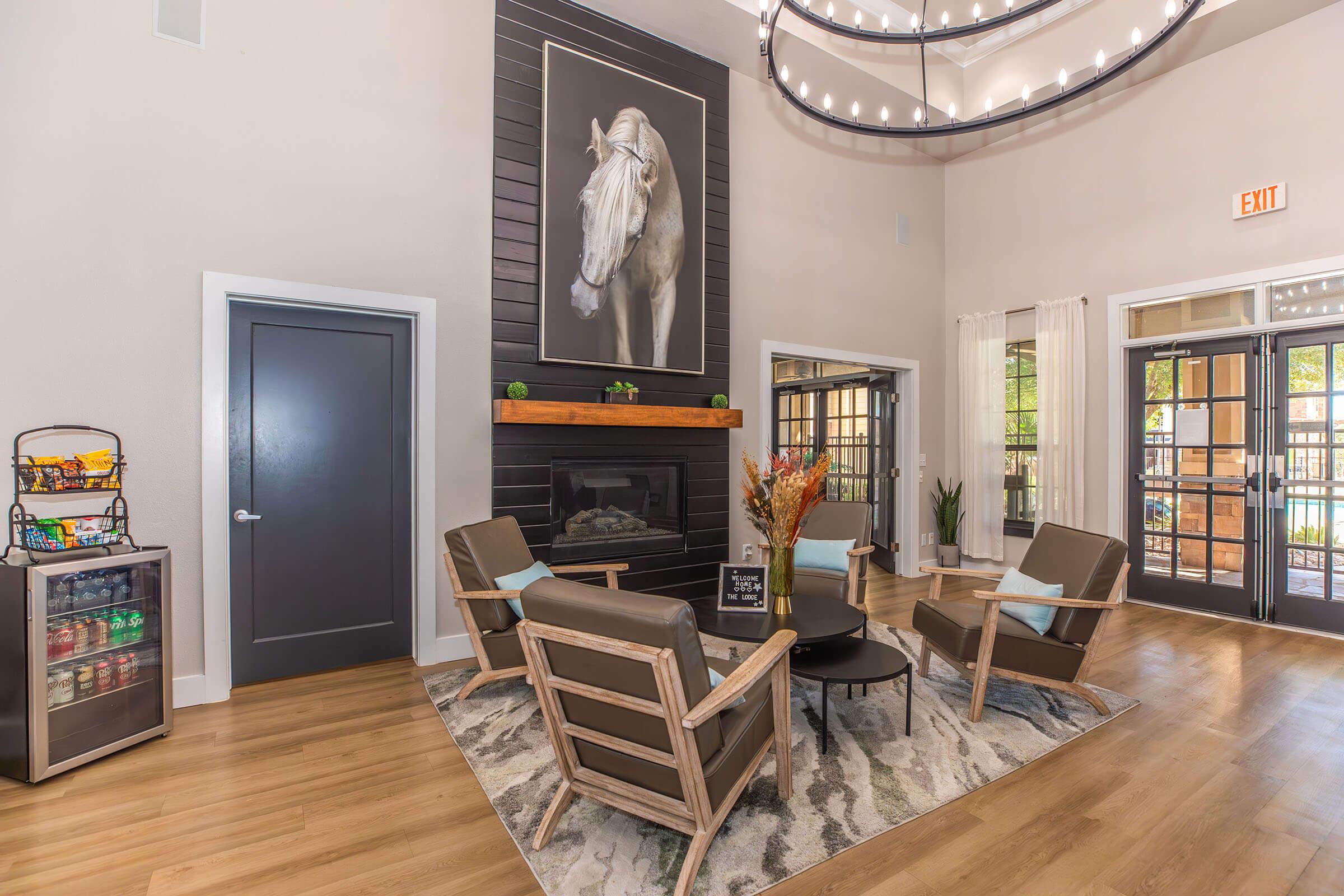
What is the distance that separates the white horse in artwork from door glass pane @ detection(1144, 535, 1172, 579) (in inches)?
171

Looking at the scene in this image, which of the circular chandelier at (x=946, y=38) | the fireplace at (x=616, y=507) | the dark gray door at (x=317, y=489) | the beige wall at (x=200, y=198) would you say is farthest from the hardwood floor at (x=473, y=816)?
the circular chandelier at (x=946, y=38)

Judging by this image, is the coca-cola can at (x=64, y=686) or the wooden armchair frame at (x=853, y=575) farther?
the wooden armchair frame at (x=853, y=575)

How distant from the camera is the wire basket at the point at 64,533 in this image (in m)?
2.63

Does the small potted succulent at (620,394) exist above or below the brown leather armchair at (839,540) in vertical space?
above

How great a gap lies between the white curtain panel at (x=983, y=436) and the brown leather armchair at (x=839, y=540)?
2.25 meters

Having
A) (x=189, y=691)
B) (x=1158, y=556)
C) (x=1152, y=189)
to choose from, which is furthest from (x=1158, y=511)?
(x=189, y=691)

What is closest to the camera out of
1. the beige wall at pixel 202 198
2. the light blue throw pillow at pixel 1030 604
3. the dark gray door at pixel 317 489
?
the beige wall at pixel 202 198

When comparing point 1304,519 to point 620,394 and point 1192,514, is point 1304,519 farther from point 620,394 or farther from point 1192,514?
point 620,394

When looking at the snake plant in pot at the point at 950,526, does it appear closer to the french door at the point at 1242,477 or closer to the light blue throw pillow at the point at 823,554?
the french door at the point at 1242,477

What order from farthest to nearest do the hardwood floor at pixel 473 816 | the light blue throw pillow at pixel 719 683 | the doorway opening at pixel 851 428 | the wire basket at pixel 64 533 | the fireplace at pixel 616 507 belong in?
the doorway opening at pixel 851 428, the fireplace at pixel 616 507, the wire basket at pixel 64 533, the light blue throw pillow at pixel 719 683, the hardwood floor at pixel 473 816

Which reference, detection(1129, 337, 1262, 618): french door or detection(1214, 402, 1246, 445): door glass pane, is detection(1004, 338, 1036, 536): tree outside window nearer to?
detection(1129, 337, 1262, 618): french door

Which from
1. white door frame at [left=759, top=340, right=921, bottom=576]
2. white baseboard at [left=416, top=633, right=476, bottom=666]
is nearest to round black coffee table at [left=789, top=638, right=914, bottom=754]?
white baseboard at [left=416, top=633, right=476, bottom=666]

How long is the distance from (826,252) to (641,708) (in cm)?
497

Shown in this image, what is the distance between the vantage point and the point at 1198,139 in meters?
4.99
